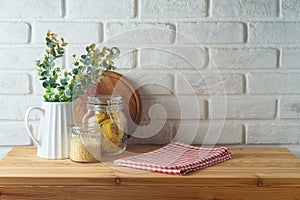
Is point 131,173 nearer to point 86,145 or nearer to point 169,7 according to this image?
point 86,145

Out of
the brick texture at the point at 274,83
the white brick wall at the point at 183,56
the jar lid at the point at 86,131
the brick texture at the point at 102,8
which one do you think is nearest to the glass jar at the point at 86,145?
the jar lid at the point at 86,131

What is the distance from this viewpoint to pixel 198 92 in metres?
1.58

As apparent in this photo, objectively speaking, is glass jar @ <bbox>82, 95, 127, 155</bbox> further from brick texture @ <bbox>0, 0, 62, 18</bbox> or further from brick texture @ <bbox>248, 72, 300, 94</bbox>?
brick texture @ <bbox>248, 72, 300, 94</bbox>

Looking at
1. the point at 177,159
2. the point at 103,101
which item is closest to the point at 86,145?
the point at 103,101

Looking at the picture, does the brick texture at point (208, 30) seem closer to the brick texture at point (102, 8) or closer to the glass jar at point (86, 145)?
the brick texture at point (102, 8)

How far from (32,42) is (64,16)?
142 mm

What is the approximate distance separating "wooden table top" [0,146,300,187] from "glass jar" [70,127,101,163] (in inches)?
0.9

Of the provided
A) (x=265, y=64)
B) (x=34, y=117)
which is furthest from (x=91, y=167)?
(x=265, y=64)

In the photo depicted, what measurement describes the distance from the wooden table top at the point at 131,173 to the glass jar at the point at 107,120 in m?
0.09

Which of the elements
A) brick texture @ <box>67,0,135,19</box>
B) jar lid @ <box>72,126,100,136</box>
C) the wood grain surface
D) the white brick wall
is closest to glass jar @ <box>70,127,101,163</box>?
jar lid @ <box>72,126,100,136</box>

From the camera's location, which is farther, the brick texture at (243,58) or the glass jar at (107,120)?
the brick texture at (243,58)

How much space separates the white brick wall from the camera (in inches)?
61.2

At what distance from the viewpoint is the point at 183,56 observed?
1559 millimetres

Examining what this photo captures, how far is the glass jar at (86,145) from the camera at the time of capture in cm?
133
